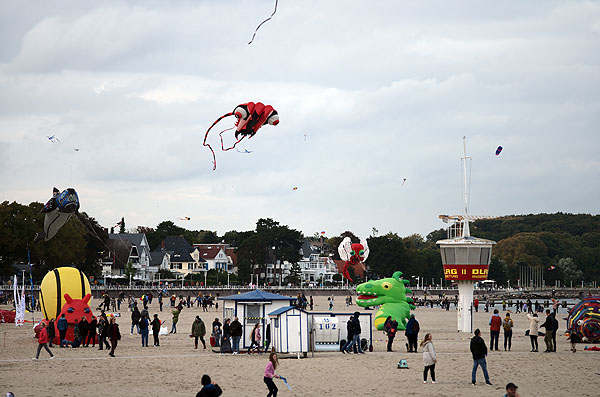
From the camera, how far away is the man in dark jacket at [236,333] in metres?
22.9

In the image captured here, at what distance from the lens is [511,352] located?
934 inches

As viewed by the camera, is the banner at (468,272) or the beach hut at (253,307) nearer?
the beach hut at (253,307)

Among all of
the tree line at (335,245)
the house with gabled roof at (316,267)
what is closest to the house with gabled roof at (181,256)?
the tree line at (335,245)

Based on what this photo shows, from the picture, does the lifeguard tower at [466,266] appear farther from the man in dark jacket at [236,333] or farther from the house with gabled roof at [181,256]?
the house with gabled roof at [181,256]

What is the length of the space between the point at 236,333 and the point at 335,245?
5628 inches

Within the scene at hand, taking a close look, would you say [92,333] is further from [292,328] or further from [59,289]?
[292,328]

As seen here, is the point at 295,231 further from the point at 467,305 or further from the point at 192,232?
the point at 467,305

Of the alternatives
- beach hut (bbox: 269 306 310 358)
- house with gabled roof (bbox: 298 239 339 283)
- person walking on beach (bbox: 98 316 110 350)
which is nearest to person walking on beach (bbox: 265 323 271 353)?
beach hut (bbox: 269 306 310 358)

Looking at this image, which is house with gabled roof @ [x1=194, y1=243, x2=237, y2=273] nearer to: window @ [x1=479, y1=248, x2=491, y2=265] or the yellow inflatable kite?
window @ [x1=479, y1=248, x2=491, y2=265]

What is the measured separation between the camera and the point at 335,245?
165500 mm

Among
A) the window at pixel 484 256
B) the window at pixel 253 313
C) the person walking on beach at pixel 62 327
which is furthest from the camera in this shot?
the window at pixel 484 256

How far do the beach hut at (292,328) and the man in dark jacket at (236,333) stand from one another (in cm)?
119

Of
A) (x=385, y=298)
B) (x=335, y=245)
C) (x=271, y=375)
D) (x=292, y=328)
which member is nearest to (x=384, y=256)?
(x=335, y=245)

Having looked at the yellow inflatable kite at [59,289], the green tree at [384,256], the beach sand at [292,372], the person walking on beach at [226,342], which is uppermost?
the green tree at [384,256]
